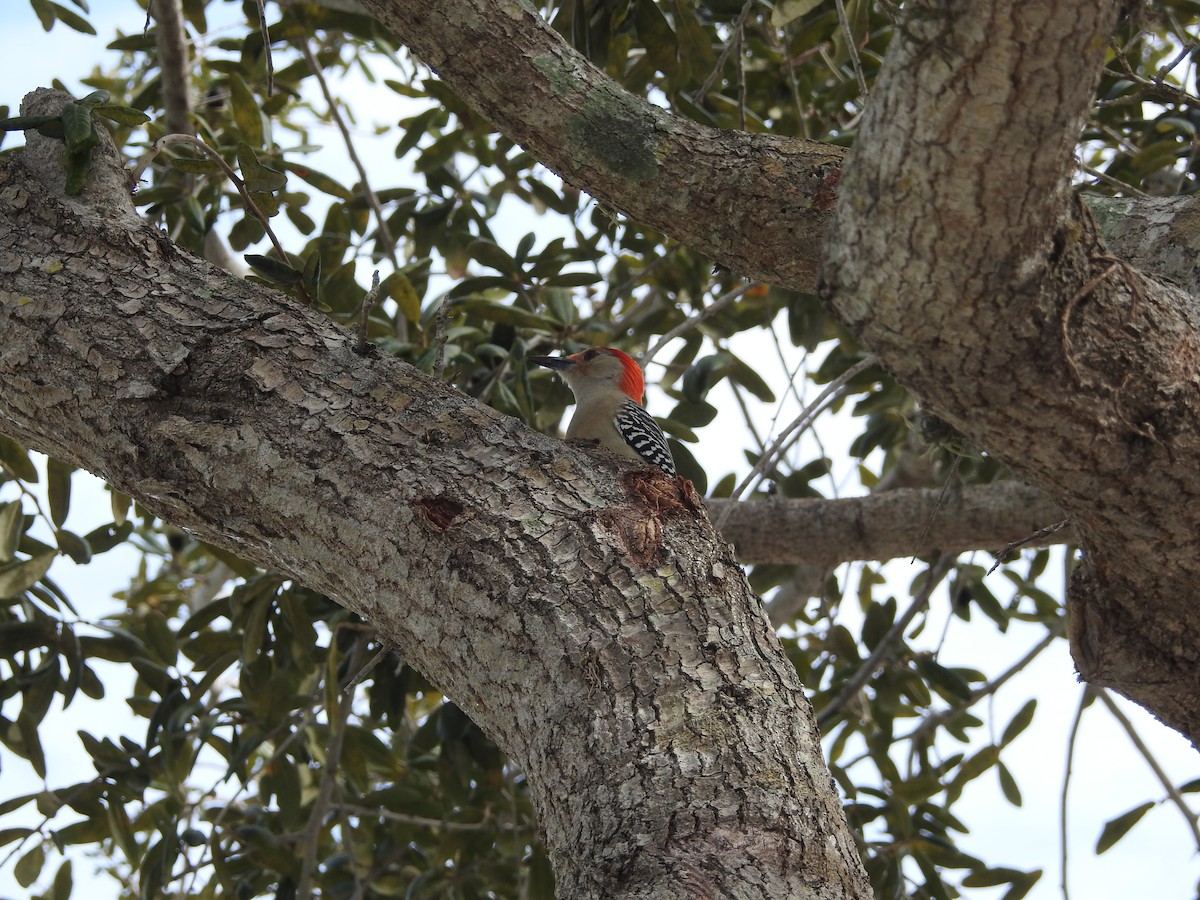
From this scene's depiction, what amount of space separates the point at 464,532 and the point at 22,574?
2405mm

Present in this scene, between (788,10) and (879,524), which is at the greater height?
(788,10)

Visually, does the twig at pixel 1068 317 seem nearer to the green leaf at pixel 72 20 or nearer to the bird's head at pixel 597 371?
the bird's head at pixel 597 371

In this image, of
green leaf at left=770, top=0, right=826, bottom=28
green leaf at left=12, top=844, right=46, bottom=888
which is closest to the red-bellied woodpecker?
green leaf at left=770, top=0, right=826, bottom=28

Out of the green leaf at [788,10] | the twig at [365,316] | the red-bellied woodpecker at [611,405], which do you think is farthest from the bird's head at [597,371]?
the twig at [365,316]

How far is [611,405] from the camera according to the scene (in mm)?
4738

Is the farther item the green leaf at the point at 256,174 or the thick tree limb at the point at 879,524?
the thick tree limb at the point at 879,524

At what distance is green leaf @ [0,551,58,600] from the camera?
12.3ft

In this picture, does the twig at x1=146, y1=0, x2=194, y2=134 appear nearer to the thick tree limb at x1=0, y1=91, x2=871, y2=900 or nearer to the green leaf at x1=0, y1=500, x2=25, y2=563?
the green leaf at x1=0, y1=500, x2=25, y2=563

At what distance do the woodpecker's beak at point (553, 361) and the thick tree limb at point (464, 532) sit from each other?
2.05m

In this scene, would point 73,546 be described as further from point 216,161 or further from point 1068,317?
point 1068,317

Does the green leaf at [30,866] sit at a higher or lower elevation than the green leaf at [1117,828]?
lower

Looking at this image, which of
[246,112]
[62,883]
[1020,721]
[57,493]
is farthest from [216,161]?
[1020,721]

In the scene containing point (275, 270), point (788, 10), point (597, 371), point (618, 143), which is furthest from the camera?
point (597, 371)

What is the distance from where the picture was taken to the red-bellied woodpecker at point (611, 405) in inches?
172
